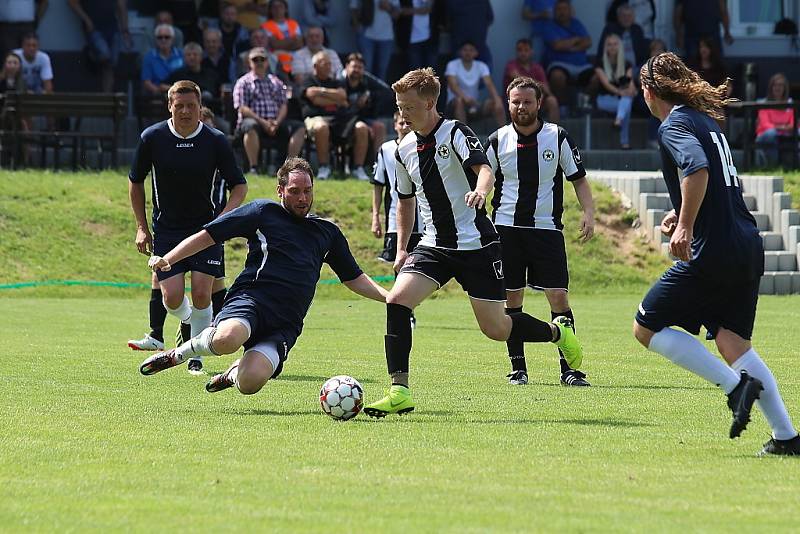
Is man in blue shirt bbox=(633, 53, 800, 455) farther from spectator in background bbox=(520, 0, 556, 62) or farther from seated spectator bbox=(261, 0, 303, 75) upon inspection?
spectator in background bbox=(520, 0, 556, 62)

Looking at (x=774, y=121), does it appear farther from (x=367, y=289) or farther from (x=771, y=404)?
(x=771, y=404)

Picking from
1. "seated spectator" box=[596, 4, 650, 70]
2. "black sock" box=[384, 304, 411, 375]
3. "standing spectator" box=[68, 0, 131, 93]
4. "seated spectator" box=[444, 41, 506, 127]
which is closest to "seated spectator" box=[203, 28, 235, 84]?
"standing spectator" box=[68, 0, 131, 93]

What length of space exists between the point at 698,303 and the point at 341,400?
2098 millimetres

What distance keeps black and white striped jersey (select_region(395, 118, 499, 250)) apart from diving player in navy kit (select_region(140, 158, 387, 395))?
532 millimetres

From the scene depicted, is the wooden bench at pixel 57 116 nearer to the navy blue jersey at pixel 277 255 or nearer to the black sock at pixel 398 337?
the navy blue jersey at pixel 277 255

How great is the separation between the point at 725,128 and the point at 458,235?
1728cm

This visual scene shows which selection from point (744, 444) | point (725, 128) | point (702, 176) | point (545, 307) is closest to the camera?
point (702, 176)

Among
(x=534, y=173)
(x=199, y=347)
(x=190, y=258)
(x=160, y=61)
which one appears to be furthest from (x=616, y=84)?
(x=199, y=347)

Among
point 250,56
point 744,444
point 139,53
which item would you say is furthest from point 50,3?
point 744,444

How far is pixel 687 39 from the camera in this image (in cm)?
2642

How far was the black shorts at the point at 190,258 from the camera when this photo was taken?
11.1 m

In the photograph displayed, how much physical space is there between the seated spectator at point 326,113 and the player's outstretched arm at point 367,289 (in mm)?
13129

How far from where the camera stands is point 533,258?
10922 mm

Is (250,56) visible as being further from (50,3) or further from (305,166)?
(305,166)
